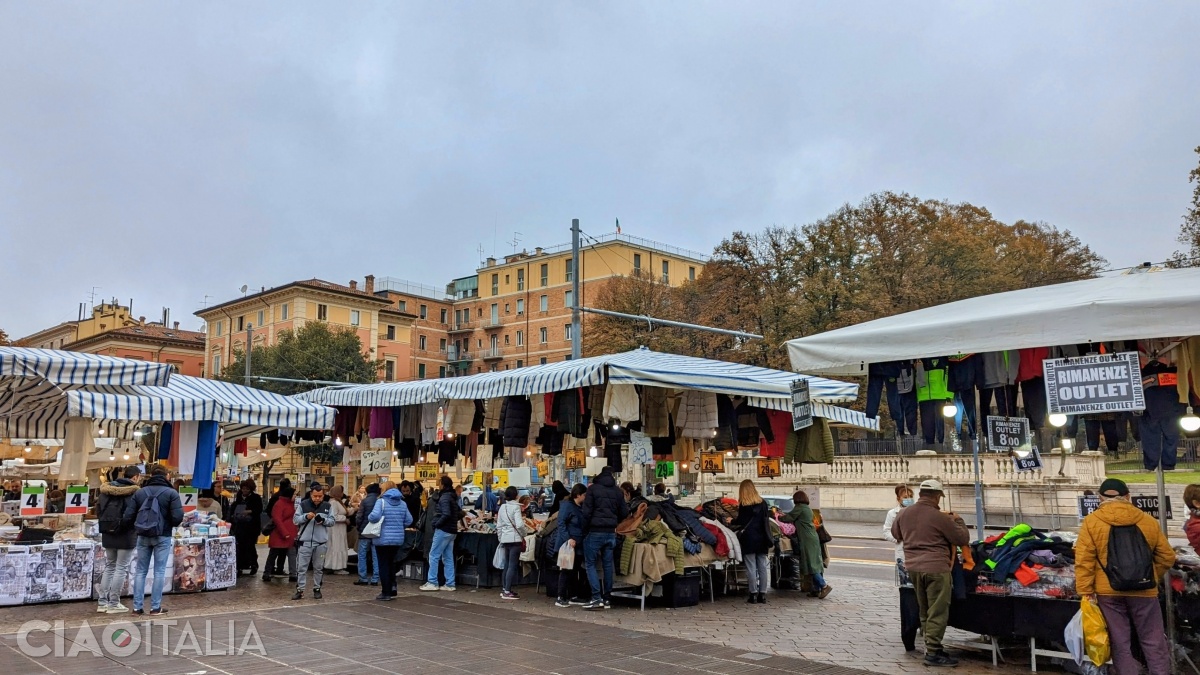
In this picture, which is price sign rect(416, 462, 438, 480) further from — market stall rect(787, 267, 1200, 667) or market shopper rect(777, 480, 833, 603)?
market stall rect(787, 267, 1200, 667)

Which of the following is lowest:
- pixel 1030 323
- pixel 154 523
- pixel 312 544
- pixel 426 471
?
pixel 312 544

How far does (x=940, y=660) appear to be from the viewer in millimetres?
7840

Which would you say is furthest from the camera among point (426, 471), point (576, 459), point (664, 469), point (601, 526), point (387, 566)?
point (576, 459)

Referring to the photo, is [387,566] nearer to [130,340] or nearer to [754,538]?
[754,538]

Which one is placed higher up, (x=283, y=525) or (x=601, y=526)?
(x=601, y=526)

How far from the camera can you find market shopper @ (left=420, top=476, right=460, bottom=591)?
12633 mm

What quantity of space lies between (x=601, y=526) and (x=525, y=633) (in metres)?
1.90

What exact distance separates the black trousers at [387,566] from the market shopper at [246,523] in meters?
3.90

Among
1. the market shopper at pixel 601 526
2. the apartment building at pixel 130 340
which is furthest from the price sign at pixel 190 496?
the apartment building at pixel 130 340

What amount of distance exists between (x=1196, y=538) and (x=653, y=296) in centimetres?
4069

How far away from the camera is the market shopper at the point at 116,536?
1024cm

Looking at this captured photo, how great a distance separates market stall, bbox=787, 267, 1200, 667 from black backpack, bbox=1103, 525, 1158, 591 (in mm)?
1017

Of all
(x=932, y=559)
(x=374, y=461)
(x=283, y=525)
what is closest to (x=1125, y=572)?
(x=932, y=559)

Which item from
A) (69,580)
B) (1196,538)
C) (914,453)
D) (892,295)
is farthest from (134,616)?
(892,295)
